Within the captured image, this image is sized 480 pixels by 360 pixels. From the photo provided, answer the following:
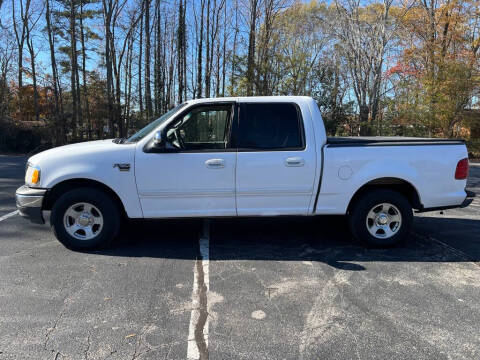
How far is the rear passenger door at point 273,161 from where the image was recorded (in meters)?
4.26

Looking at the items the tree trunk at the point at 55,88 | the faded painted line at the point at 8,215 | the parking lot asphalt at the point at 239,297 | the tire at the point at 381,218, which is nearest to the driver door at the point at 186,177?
the parking lot asphalt at the point at 239,297

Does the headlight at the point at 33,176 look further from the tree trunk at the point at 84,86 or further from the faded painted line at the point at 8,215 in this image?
the tree trunk at the point at 84,86

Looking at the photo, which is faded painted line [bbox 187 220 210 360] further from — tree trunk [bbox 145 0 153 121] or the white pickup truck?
tree trunk [bbox 145 0 153 121]

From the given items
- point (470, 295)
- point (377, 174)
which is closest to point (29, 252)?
point (377, 174)

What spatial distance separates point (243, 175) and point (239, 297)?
60.0 inches

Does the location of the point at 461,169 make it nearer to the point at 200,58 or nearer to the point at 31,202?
the point at 31,202

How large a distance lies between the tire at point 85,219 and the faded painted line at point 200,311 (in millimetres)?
1212

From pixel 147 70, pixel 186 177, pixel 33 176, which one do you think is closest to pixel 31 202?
pixel 33 176

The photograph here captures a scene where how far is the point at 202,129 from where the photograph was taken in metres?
4.91

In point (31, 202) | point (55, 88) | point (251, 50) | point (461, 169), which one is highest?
point (251, 50)

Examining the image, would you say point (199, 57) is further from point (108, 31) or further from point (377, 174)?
point (377, 174)

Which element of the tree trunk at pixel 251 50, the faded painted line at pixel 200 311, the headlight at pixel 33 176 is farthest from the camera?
the tree trunk at pixel 251 50

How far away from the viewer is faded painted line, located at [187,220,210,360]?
2.52m

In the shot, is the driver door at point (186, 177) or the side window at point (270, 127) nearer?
the driver door at point (186, 177)
